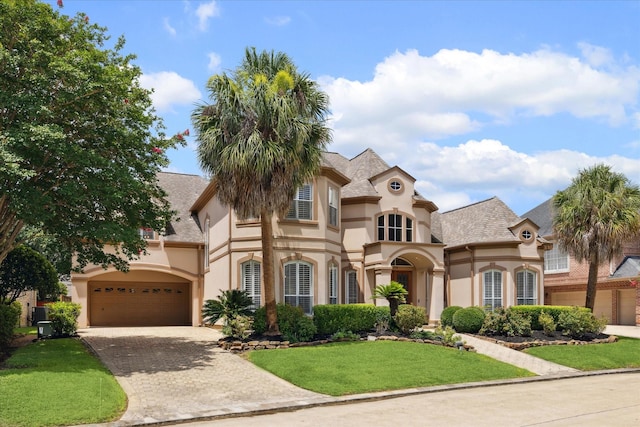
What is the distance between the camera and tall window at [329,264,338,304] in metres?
26.2

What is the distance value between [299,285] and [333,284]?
195 centimetres

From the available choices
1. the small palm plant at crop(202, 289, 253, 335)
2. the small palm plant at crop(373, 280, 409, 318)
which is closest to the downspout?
the small palm plant at crop(373, 280, 409, 318)

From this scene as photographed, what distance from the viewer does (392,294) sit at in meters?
24.4

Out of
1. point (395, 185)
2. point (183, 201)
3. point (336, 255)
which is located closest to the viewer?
point (336, 255)

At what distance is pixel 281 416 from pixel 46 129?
30.4 ft

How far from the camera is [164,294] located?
32938 mm

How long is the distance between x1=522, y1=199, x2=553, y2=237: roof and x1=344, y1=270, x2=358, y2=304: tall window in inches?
708

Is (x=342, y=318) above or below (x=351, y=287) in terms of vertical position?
below

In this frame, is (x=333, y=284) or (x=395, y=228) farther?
(x=395, y=228)

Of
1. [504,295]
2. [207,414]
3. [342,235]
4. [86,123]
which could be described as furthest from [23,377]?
[504,295]

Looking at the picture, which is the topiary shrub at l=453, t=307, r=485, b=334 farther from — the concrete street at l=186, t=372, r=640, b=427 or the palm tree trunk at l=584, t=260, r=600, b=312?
the concrete street at l=186, t=372, r=640, b=427

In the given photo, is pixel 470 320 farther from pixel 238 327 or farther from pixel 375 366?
pixel 238 327

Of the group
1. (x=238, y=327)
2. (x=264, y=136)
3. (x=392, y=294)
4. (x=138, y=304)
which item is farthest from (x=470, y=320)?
(x=138, y=304)

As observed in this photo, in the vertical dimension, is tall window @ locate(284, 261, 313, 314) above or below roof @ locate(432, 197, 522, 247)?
below
